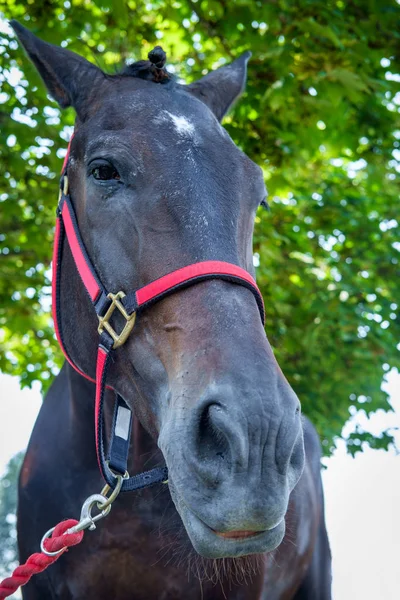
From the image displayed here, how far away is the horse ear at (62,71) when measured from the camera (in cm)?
292

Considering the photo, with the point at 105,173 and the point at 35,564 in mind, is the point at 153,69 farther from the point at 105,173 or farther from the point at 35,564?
the point at 35,564

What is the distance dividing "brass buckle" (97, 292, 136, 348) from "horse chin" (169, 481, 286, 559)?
2.06 ft

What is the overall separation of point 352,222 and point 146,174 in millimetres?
4354

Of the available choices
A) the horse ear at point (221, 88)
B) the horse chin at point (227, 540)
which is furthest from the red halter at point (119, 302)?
the horse ear at point (221, 88)

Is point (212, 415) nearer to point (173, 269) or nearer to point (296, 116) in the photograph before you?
point (173, 269)

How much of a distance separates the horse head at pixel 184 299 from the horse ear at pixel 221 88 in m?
0.14

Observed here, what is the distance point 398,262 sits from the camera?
6363mm

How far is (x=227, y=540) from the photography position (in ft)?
5.92

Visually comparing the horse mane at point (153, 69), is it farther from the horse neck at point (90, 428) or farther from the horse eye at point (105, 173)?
the horse neck at point (90, 428)

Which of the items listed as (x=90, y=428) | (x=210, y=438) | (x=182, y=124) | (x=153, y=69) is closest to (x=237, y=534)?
(x=210, y=438)

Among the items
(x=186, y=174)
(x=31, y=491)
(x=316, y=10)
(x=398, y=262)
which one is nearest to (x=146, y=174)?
(x=186, y=174)

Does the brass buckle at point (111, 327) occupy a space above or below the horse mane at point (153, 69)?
below

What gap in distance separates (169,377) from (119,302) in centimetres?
36

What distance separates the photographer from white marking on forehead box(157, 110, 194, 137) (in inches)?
94.1
